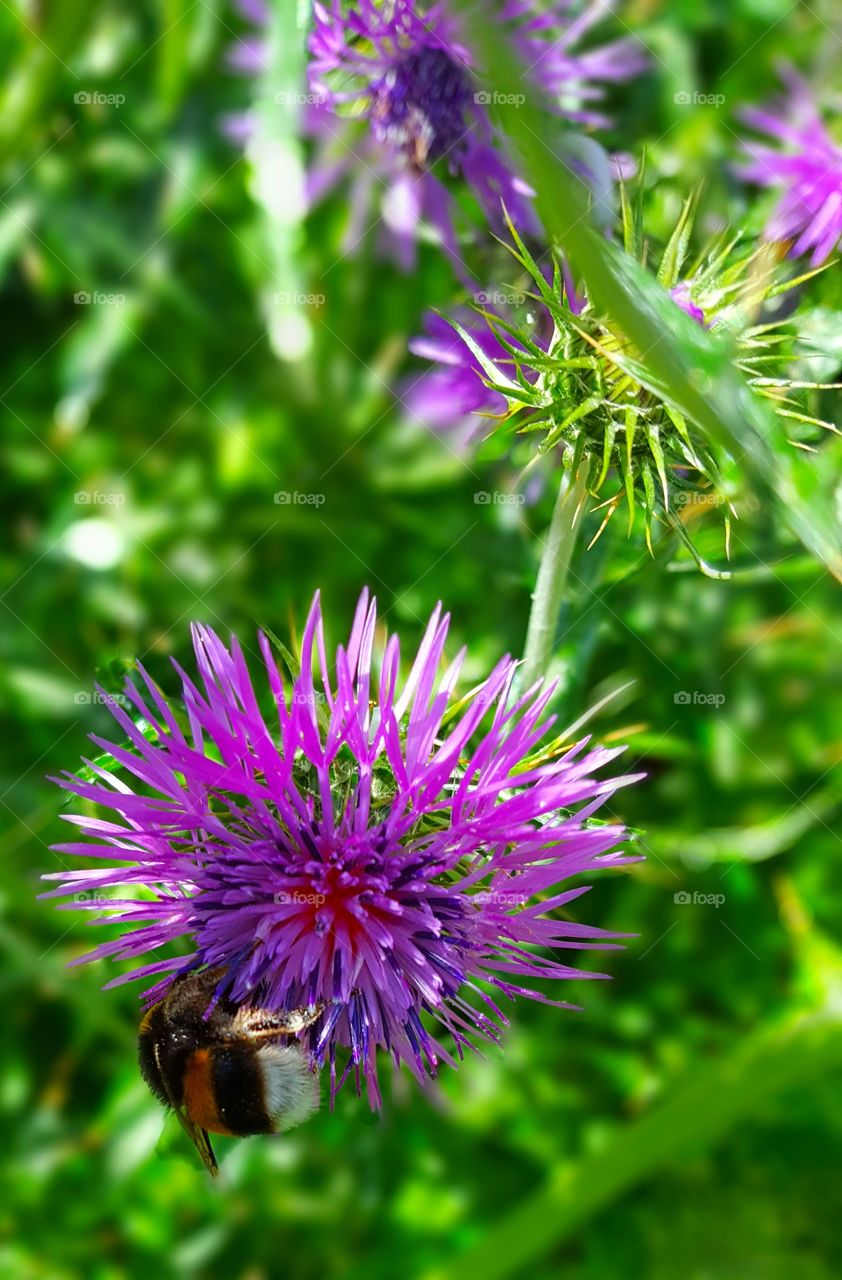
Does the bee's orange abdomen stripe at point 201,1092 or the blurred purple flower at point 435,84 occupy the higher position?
the blurred purple flower at point 435,84

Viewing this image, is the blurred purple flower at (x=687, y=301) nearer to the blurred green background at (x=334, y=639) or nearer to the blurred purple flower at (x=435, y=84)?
the blurred purple flower at (x=435, y=84)

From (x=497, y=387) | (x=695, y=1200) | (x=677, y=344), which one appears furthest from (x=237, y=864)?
(x=695, y=1200)

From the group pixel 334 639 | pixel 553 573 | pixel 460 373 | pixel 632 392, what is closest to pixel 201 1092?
pixel 553 573

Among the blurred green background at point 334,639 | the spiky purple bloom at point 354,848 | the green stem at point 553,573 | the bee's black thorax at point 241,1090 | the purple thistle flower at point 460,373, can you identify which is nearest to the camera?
the bee's black thorax at point 241,1090

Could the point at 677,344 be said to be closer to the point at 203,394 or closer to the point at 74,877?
the point at 74,877

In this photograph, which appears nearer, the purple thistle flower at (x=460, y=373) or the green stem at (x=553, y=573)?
the green stem at (x=553, y=573)

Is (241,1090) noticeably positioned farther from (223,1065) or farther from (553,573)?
(553,573)

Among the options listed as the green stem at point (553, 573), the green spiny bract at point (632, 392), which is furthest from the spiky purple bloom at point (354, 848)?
the green spiny bract at point (632, 392)
